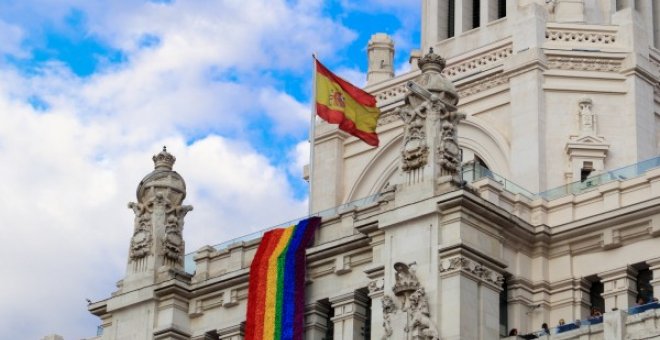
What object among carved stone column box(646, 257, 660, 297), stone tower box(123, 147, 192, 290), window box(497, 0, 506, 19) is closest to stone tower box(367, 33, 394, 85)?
window box(497, 0, 506, 19)

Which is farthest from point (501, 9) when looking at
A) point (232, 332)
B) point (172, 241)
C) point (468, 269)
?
point (468, 269)

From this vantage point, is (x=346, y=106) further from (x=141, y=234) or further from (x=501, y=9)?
(x=501, y=9)

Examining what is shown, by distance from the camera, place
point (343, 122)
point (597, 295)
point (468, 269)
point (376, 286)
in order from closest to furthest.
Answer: point (468, 269), point (597, 295), point (376, 286), point (343, 122)

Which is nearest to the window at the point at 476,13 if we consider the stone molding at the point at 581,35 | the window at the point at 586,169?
the stone molding at the point at 581,35

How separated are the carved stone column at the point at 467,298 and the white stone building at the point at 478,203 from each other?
73mm

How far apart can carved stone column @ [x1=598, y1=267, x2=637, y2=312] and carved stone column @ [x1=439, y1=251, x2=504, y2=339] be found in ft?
12.6

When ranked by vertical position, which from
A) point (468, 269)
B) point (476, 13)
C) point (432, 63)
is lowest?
point (468, 269)

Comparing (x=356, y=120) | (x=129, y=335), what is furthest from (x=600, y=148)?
(x=129, y=335)

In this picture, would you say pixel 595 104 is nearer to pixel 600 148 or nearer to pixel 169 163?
pixel 600 148

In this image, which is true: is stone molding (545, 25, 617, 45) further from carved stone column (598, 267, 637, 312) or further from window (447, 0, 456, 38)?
carved stone column (598, 267, 637, 312)

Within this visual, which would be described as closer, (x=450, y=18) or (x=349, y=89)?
(x=349, y=89)

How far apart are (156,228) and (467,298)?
1615 cm

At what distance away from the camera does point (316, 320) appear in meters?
74.1

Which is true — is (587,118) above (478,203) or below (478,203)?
above
